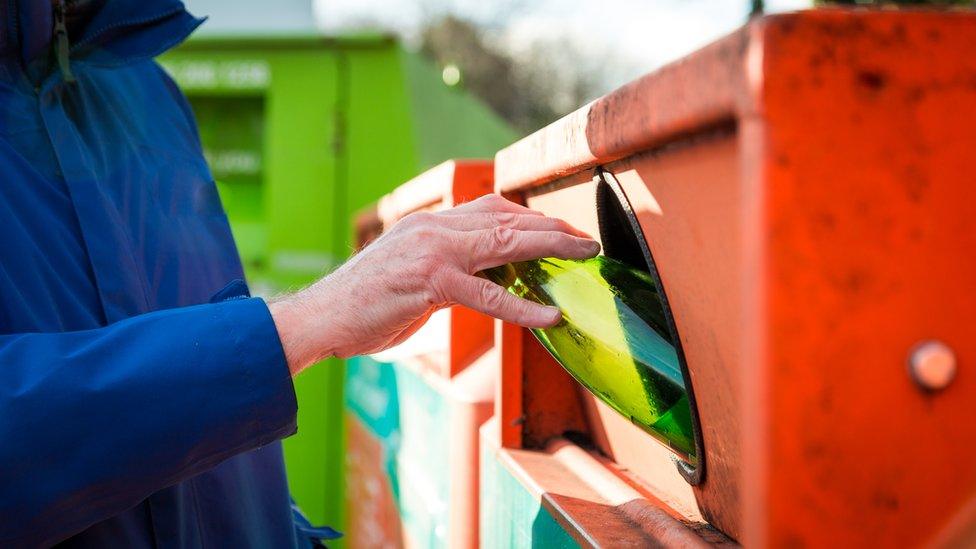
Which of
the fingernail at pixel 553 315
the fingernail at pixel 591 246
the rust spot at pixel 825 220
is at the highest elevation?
the rust spot at pixel 825 220

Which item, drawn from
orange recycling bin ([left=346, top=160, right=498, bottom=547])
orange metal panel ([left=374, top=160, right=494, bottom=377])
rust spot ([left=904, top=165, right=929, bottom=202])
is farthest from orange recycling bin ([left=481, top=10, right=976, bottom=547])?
orange metal panel ([left=374, top=160, right=494, bottom=377])

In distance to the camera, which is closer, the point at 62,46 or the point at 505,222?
the point at 505,222

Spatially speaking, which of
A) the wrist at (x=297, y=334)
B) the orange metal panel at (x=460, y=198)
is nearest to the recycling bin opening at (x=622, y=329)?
the wrist at (x=297, y=334)

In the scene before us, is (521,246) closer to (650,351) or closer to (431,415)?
(650,351)

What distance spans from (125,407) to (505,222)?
42 centimetres

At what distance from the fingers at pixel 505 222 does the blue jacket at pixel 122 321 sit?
0.22 metres

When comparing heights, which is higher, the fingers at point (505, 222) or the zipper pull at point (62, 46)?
the zipper pull at point (62, 46)

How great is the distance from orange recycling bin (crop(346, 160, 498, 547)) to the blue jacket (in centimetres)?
28

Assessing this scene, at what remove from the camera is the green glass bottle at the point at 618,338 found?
0.87 m

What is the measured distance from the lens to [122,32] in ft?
4.61

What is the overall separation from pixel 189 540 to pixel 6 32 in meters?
0.73

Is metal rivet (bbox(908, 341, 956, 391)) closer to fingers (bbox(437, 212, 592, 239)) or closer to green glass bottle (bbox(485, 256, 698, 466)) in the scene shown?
green glass bottle (bbox(485, 256, 698, 466))

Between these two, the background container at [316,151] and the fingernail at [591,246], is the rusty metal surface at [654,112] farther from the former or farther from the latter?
the background container at [316,151]

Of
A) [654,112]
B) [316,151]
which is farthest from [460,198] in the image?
[316,151]
